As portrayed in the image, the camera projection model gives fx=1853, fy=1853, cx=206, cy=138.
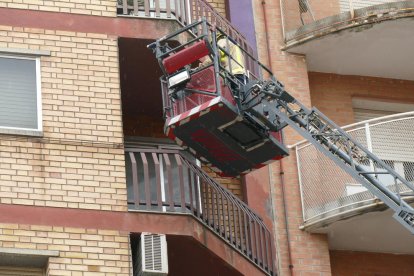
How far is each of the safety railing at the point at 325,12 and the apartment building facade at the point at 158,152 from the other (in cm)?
3

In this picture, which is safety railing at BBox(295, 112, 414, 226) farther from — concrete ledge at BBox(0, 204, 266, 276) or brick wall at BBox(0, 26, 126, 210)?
brick wall at BBox(0, 26, 126, 210)

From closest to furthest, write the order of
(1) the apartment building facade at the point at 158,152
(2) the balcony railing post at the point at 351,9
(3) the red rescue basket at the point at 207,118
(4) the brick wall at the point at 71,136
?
1. (1) the apartment building facade at the point at 158,152
2. (4) the brick wall at the point at 71,136
3. (3) the red rescue basket at the point at 207,118
4. (2) the balcony railing post at the point at 351,9

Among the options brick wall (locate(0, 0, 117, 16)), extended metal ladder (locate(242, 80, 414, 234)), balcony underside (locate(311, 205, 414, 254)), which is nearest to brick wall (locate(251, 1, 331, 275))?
balcony underside (locate(311, 205, 414, 254))

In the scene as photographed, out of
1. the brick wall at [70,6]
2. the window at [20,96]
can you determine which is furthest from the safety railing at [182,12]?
the window at [20,96]

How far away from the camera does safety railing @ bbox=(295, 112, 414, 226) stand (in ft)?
93.9

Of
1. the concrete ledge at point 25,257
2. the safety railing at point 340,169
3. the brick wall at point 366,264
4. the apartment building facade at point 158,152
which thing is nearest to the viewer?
the concrete ledge at point 25,257

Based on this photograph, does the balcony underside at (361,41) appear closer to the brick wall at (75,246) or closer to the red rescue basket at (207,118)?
the red rescue basket at (207,118)

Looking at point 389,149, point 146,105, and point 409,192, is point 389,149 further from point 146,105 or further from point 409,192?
point 146,105

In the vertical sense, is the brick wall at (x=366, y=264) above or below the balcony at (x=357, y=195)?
below

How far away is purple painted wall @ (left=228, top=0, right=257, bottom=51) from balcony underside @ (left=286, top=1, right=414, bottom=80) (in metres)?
0.63

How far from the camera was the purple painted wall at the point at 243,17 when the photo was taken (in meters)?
30.4

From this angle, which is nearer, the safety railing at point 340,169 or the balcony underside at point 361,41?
the safety railing at point 340,169

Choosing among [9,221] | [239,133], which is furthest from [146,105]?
[9,221]

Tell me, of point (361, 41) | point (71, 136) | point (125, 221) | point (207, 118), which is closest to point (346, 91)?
point (361, 41)
